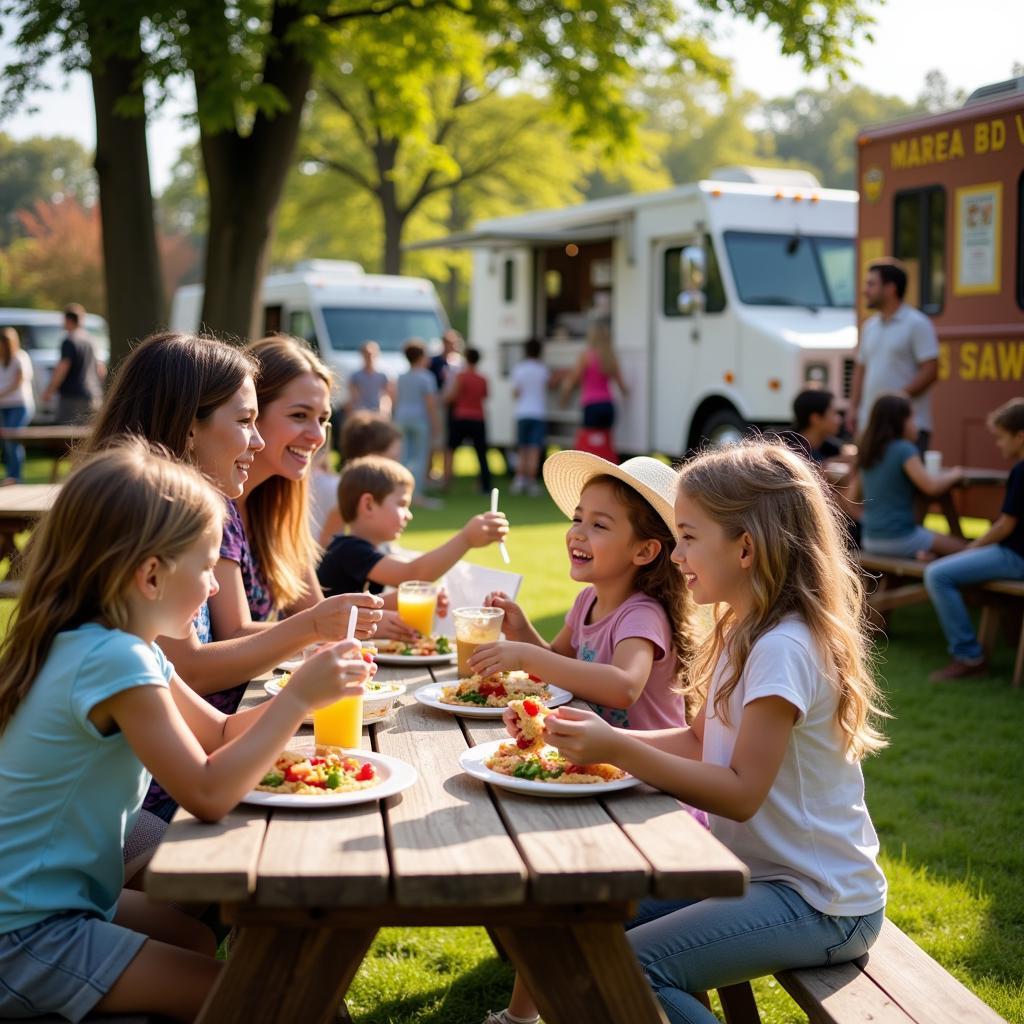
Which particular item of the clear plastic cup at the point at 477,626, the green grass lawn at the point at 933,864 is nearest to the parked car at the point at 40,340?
the green grass lawn at the point at 933,864

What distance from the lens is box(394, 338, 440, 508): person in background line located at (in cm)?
1562

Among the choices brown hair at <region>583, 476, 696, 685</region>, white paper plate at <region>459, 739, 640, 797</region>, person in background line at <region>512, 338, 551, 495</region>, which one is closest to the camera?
white paper plate at <region>459, 739, 640, 797</region>

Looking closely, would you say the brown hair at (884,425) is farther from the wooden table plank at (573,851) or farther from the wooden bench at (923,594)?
the wooden table plank at (573,851)

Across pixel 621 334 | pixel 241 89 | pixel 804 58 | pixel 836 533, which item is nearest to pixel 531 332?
pixel 621 334

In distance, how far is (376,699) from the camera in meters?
2.91

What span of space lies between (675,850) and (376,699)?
1.00 meters

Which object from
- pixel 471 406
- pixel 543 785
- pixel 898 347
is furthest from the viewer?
pixel 471 406

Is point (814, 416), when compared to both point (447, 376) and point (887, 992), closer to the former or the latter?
point (887, 992)

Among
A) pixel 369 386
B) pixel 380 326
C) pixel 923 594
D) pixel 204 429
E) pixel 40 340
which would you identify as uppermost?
pixel 380 326

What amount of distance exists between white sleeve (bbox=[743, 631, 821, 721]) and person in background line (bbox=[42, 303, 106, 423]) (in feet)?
52.0

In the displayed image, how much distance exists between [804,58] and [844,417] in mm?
3529

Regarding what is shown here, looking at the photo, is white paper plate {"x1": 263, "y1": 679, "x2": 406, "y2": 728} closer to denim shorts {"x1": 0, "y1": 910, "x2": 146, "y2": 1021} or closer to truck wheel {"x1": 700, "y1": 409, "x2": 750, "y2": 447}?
denim shorts {"x1": 0, "y1": 910, "x2": 146, "y2": 1021}

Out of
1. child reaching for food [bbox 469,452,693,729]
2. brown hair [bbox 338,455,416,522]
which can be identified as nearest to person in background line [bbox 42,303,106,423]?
brown hair [bbox 338,455,416,522]

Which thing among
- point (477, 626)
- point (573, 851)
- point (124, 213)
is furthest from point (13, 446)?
point (573, 851)
